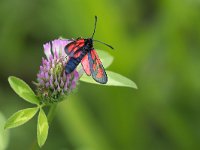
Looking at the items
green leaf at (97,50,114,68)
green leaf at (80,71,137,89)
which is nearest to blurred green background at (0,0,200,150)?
green leaf at (97,50,114,68)

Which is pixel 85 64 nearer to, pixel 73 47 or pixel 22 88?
pixel 73 47

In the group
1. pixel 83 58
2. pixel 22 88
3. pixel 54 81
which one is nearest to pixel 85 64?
pixel 83 58

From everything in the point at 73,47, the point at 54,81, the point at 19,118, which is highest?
the point at 73,47

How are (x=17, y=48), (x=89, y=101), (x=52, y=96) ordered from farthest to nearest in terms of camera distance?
(x=17, y=48)
(x=89, y=101)
(x=52, y=96)

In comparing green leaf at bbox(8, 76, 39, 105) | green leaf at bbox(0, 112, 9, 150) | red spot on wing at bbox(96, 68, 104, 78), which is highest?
red spot on wing at bbox(96, 68, 104, 78)

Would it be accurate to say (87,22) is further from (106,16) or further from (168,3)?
(168,3)

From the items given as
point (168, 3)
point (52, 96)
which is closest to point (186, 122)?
point (168, 3)

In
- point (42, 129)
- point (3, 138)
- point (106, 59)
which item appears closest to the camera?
point (42, 129)

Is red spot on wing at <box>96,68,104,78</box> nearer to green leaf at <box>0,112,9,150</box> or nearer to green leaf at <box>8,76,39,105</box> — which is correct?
green leaf at <box>8,76,39,105</box>
